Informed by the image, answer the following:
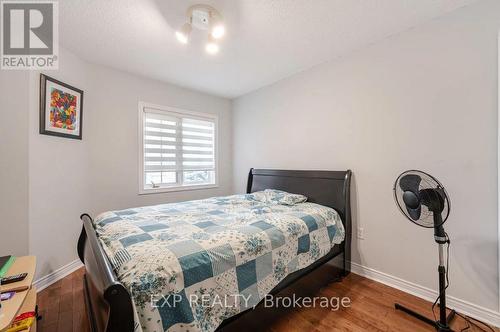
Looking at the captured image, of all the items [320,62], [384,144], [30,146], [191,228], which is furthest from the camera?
[320,62]

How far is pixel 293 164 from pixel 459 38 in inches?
78.3

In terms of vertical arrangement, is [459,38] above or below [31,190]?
above

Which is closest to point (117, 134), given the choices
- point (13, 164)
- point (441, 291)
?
point (13, 164)

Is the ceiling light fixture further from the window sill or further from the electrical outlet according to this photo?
the electrical outlet

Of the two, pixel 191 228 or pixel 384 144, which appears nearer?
pixel 191 228

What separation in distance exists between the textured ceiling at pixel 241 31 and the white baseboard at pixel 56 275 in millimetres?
2446

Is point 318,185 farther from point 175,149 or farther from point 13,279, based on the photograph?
point 13,279

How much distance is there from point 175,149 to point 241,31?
6.81 feet

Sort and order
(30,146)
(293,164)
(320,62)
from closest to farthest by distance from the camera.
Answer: (30,146), (320,62), (293,164)

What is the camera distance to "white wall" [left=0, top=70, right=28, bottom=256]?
1885 mm

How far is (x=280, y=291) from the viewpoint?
1647 millimetres

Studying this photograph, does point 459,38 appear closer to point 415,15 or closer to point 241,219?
point 415,15

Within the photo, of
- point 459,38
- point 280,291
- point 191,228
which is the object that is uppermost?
point 459,38

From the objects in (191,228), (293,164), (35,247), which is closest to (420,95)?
(293,164)
